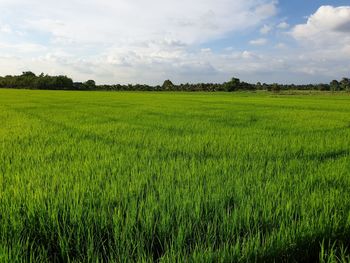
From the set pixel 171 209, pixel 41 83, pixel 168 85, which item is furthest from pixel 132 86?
pixel 171 209

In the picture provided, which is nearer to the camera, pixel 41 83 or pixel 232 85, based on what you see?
pixel 41 83

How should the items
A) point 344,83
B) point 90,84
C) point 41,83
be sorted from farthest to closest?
point 344,83 → point 90,84 → point 41,83

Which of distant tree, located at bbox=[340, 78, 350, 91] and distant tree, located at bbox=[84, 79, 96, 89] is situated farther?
distant tree, located at bbox=[340, 78, 350, 91]

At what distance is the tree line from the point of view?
275 feet

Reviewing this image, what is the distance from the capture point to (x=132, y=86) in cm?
9912

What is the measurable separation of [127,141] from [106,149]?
3.12 ft

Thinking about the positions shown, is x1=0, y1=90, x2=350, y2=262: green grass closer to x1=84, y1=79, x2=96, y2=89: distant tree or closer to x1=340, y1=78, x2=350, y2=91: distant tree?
x1=84, y1=79, x2=96, y2=89: distant tree

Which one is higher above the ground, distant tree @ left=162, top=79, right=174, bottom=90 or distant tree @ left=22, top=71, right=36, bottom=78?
distant tree @ left=22, top=71, right=36, bottom=78

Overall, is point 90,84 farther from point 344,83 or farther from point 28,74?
point 344,83

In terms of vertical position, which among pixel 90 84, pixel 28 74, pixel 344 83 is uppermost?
pixel 28 74

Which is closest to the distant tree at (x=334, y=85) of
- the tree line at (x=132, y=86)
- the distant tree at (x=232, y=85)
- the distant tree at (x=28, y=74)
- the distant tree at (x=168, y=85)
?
the tree line at (x=132, y=86)

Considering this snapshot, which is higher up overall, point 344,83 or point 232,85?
point 344,83

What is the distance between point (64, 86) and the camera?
8450cm

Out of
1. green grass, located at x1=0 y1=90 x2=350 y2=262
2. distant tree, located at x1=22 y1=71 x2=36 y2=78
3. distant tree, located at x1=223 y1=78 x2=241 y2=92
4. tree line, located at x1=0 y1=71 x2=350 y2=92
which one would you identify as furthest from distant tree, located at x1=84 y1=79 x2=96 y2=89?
green grass, located at x1=0 y1=90 x2=350 y2=262
